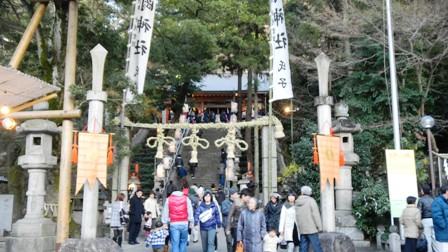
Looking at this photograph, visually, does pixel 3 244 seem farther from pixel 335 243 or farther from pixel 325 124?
pixel 325 124

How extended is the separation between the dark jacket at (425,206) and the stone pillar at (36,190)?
9.24 m

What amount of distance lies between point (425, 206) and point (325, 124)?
2.75m

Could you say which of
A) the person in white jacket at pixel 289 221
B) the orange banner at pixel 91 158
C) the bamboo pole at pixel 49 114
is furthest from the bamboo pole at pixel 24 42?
the person in white jacket at pixel 289 221

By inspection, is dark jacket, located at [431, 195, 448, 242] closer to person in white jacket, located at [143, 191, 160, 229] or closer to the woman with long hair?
the woman with long hair

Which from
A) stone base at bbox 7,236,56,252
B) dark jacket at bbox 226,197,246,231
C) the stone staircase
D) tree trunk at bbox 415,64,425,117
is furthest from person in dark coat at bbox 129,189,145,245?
tree trunk at bbox 415,64,425,117

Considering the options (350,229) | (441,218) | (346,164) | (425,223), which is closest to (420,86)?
(346,164)

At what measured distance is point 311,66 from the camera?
1973cm

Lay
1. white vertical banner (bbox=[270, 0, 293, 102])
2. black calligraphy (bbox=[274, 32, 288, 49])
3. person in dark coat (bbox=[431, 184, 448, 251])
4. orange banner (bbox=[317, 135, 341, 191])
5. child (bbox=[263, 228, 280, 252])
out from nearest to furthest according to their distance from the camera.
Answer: person in dark coat (bbox=[431, 184, 448, 251])
child (bbox=[263, 228, 280, 252])
orange banner (bbox=[317, 135, 341, 191])
white vertical banner (bbox=[270, 0, 293, 102])
black calligraphy (bbox=[274, 32, 288, 49])

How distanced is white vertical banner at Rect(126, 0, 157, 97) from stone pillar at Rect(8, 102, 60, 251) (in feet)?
10.8

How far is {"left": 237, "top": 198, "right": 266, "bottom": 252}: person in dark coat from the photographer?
8.33 metres

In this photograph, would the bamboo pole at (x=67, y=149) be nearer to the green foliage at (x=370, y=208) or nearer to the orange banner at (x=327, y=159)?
the orange banner at (x=327, y=159)

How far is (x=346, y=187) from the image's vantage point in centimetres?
1329

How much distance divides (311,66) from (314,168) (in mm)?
6096

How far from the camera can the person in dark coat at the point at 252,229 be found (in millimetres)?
8327
